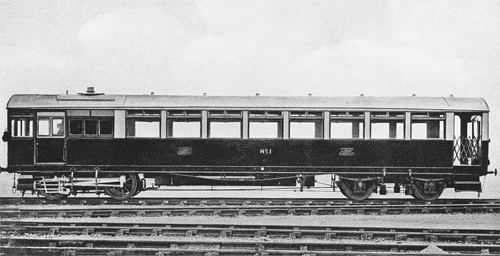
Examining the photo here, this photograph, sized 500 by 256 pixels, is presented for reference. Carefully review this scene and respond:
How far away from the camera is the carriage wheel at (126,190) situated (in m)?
19.2

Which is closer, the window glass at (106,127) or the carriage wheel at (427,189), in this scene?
the window glass at (106,127)

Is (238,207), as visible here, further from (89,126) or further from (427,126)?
(427,126)

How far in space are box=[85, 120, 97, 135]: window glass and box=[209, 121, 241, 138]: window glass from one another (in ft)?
12.3

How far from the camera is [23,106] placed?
19.1 m

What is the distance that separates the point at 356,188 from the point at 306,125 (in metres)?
2.63

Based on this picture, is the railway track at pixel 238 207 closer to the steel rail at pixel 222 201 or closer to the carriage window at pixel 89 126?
the steel rail at pixel 222 201

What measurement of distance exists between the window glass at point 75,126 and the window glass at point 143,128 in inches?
60.2

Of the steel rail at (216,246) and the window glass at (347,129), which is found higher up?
the window glass at (347,129)

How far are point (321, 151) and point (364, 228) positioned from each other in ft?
14.6

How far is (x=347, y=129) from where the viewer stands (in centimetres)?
1927

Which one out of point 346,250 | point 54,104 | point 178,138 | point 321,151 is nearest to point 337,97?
point 321,151

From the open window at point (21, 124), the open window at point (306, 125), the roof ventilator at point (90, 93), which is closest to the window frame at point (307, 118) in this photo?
the open window at point (306, 125)

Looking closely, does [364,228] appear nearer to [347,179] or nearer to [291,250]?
[291,250]

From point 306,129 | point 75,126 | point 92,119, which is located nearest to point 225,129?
point 306,129
